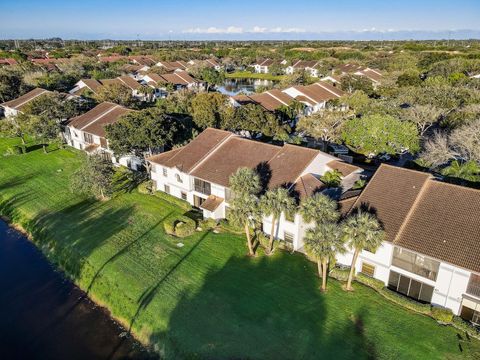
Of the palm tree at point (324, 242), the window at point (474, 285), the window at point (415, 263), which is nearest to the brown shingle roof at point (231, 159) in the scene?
the palm tree at point (324, 242)

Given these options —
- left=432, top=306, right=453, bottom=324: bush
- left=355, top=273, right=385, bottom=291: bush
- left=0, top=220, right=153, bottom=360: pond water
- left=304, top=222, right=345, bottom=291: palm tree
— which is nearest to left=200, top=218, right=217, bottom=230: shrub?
left=0, top=220, right=153, bottom=360: pond water

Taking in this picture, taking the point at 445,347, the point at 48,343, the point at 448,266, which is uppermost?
the point at 448,266

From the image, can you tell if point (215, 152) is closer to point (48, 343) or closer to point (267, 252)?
point (267, 252)

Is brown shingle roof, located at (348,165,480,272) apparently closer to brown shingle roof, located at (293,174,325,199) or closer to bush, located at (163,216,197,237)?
brown shingle roof, located at (293,174,325,199)

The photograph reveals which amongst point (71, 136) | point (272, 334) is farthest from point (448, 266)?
point (71, 136)

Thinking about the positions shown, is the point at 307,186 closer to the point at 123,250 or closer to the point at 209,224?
the point at 209,224

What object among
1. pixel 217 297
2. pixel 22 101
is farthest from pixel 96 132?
pixel 217 297
